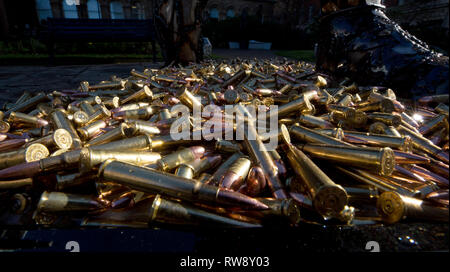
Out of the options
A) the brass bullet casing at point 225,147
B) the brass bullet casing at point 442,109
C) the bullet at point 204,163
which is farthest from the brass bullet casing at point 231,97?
the brass bullet casing at point 442,109

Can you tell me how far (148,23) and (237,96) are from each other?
10.4 m

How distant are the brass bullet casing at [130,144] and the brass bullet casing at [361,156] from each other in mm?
1536

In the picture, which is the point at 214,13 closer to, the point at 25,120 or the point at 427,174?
→ the point at 25,120

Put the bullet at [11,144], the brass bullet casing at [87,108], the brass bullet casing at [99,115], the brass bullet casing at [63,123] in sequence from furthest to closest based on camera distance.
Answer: the brass bullet casing at [87,108]
the brass bullet casing at [99,115]
the brass bullet casing at [63,123]
the bullet at [11,144]

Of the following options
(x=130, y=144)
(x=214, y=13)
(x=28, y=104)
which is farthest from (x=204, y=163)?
(x=214, y=13)

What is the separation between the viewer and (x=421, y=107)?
334 centimetres

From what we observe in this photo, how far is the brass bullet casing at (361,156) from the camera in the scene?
190cm

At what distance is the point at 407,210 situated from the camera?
1.49 metres

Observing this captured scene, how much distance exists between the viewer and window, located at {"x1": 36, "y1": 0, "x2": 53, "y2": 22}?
3484 centimetres

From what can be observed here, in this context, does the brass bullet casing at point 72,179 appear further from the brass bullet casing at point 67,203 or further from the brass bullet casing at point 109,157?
the brass bullet casing at point 67,203

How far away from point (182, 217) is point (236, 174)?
1.92 ft

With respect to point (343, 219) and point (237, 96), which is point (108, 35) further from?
point (343, 219)

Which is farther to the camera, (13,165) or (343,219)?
(13,165)
